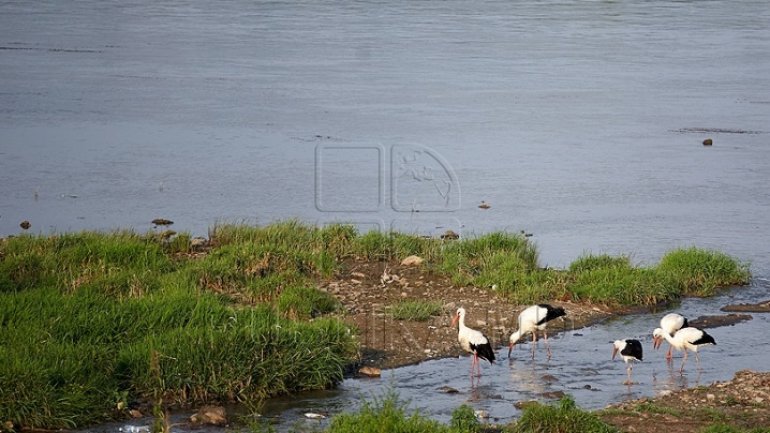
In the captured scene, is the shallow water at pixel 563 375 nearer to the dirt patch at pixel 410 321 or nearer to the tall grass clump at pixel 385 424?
the dirt patch at pixel 410 321

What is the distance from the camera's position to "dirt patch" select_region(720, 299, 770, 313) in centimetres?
1330

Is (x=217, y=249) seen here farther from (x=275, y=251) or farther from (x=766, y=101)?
(x=766, y=101)

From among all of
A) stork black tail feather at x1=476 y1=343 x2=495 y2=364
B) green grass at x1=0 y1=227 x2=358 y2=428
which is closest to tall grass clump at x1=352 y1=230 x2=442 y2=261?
green grass at x1=0 y1=227 x2=358 y2=428

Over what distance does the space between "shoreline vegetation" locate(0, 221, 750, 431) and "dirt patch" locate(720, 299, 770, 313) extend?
474mm

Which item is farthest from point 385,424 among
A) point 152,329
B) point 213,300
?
point 213,300

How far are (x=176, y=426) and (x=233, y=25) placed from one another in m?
28.9

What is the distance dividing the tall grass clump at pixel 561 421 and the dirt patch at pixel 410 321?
2525 millimetres

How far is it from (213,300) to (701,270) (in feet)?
19.1

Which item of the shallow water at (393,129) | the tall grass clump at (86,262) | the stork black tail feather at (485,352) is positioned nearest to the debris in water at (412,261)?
the shallow water at (393,129)

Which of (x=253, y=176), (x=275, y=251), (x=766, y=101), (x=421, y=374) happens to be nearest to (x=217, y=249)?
(x=275, y=251)

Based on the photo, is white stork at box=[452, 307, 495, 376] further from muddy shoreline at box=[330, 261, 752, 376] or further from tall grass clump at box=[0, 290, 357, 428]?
tall grass clump at box=[0, 290, 357, 428]

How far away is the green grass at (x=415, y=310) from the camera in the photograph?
12305mm

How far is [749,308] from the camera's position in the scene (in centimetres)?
1338

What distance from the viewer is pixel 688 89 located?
2753 centimetres
